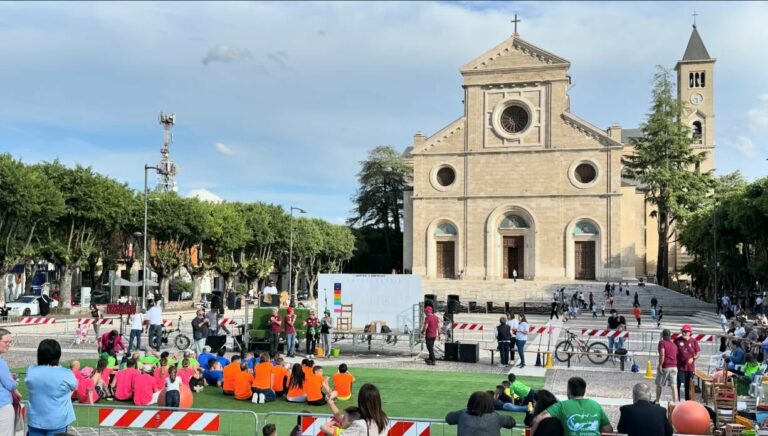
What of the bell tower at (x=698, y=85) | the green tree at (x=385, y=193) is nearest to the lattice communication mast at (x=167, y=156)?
the green tree at (x=385, y=193)

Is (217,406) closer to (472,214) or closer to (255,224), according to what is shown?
(255,224)

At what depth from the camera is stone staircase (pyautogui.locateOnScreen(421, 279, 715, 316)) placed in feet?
152

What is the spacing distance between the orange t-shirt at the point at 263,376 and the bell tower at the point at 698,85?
81.9 meters

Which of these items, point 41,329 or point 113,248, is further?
point 113,248

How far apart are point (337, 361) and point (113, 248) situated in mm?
33444

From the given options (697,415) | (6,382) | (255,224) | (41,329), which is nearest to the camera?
(6,382)

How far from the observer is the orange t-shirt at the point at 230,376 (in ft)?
46.5

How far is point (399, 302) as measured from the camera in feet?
73.3

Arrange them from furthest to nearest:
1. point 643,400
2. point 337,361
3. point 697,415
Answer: point 337,361
point 697,415
point 643,400

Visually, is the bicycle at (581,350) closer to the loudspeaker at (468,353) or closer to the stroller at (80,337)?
the loudspeaker at (468,353)

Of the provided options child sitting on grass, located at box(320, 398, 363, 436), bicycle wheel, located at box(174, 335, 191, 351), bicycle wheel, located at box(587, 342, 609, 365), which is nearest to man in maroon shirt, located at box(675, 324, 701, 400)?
bicycle wheel, located at box(587, 342, 609, 365)

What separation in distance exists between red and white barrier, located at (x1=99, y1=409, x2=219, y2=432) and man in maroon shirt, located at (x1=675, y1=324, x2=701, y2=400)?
10179mm

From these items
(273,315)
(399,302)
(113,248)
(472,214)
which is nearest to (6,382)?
(273,315)

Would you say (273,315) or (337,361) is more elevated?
(273,315)
